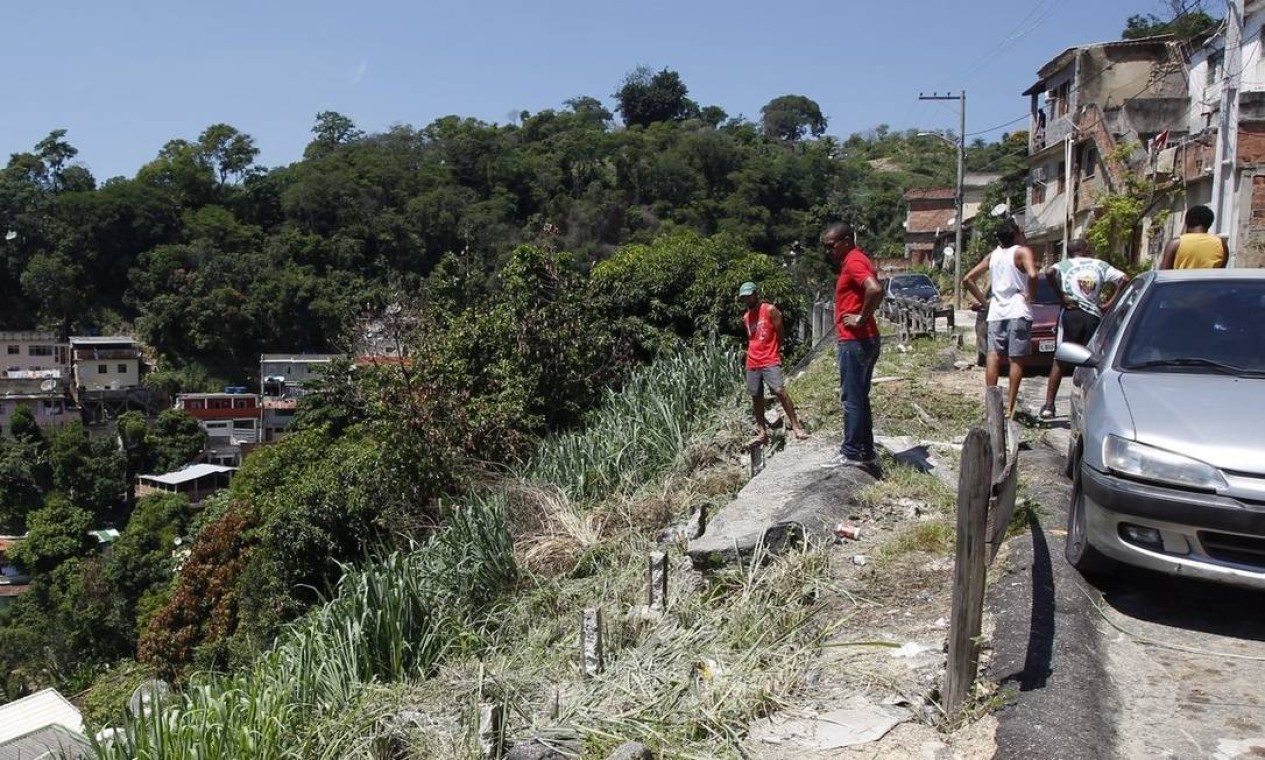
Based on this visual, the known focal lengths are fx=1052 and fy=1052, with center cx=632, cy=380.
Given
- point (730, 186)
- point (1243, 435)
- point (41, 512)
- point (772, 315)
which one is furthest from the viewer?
point (730, 186)

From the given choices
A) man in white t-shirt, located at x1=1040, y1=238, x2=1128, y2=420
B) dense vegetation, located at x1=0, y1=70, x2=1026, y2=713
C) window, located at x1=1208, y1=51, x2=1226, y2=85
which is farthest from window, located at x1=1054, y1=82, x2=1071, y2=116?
man in white t-shirt, located at x1=1040, y1=238, x2=1128, y2=420

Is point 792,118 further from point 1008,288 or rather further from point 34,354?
point 1008,288

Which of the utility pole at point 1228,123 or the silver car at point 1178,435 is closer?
the silver car at point 1178,435

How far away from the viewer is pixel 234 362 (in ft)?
208

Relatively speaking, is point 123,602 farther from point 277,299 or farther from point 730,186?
point 730,186

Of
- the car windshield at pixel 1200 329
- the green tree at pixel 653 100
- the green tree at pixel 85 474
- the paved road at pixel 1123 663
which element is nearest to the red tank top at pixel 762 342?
the paved road at pixel 1123 663

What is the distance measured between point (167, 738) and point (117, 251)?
248 ft

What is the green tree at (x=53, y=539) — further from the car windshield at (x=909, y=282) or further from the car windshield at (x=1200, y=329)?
the car windshield at (x=1200, y=329)

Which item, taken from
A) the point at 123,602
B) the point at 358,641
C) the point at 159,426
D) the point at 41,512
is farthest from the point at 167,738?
the point at 159,426

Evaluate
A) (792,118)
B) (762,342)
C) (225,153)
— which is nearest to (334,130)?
(225,153)

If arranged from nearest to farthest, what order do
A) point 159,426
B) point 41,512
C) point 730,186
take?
point 41,512
point 159,426
point 730,186

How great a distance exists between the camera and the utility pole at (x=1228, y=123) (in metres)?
16.2

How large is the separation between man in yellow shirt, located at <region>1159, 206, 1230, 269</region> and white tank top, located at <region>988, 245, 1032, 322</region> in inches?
38.2

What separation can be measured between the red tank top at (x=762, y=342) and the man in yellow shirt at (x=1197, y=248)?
119 inches
